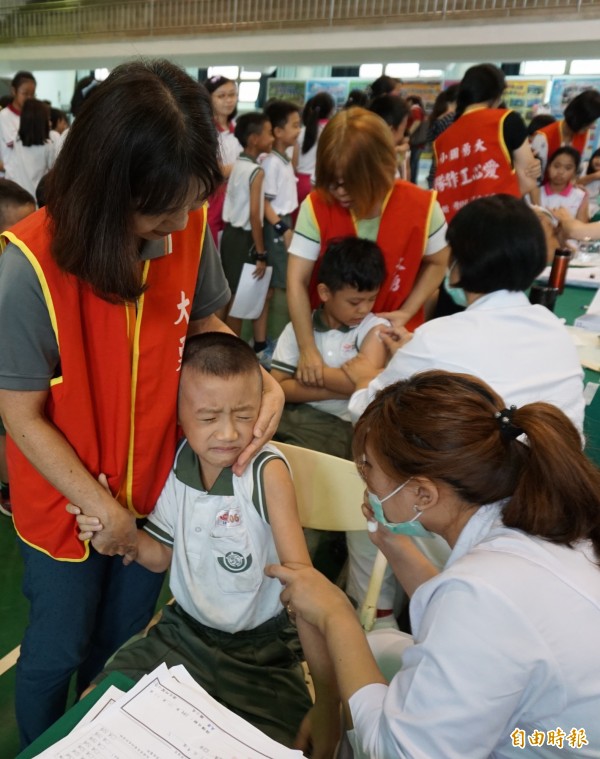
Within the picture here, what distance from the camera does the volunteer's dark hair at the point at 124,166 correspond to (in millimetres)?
883

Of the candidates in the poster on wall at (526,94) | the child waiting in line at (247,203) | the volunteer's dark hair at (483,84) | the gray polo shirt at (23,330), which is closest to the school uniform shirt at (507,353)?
the gray polo shirt at (23,330)

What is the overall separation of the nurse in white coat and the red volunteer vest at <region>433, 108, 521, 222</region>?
6.70ft

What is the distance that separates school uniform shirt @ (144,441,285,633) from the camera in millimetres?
1244

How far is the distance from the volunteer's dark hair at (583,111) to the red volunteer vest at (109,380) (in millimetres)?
3545

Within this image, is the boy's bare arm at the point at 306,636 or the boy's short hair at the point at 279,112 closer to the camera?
the boy's bare arm at the point at 306,636

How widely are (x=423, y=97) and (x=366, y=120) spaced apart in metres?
5.66

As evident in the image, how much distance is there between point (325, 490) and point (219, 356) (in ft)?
1.40

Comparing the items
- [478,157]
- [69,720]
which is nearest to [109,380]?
[69,720]

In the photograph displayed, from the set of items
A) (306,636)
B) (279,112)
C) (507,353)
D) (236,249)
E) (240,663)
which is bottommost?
(240,663)

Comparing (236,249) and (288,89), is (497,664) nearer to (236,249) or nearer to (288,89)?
(236,249)

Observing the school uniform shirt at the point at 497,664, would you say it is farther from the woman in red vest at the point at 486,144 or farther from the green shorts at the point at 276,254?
the green shorts at the point at 276,254

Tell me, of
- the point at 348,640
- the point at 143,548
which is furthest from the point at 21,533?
the point at 348,640

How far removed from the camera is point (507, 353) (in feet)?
4.84

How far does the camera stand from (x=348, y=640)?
0.98 metres
